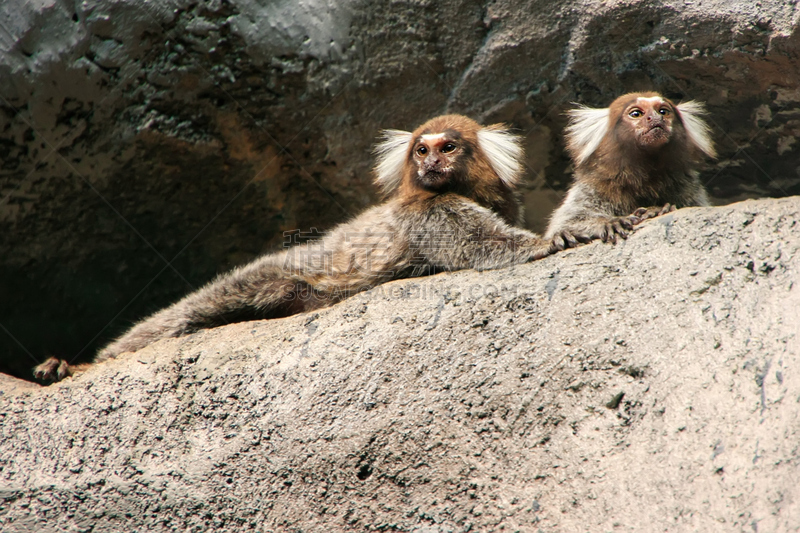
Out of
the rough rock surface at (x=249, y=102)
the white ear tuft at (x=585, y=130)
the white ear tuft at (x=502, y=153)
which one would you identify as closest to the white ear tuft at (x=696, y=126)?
the rough rock surface at (x=249, y=102)

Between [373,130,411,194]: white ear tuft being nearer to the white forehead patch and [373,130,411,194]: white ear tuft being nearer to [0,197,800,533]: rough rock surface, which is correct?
the white forehead patch

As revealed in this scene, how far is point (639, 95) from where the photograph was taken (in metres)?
5.56

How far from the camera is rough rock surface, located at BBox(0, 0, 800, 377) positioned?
5535mm

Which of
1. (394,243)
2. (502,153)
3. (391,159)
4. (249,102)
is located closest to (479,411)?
(394,243)

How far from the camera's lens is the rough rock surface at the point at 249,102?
554 centimetres

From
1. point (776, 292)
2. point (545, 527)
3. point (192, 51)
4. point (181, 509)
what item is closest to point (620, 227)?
point (776, 292)

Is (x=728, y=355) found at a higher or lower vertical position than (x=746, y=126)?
lower

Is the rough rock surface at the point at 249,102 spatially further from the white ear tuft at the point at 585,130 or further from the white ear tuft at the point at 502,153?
the white ear tuft at the point at 502,153

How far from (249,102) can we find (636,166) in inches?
122

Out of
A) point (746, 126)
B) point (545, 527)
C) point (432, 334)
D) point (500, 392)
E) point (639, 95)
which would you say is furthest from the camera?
point (746, 126)

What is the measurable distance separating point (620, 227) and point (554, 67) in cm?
208

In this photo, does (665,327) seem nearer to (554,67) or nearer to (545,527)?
(545,527)

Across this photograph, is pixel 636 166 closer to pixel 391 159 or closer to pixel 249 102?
pixel 391 159

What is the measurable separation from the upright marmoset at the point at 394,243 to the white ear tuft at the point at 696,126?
1.27 meters
